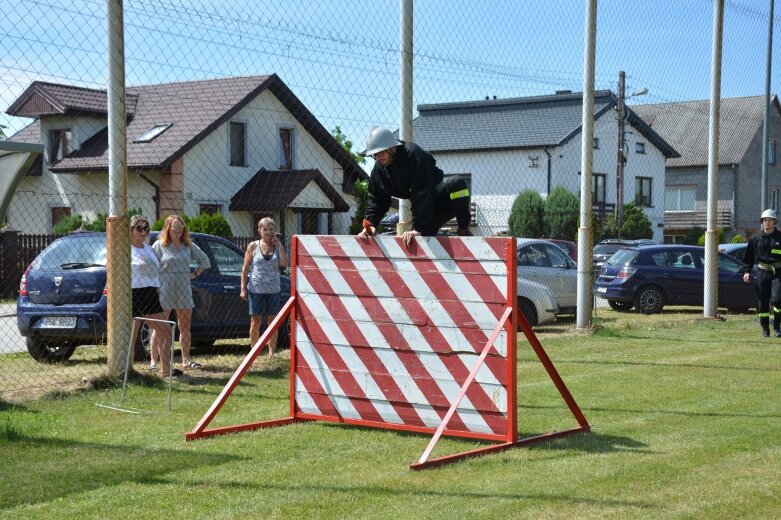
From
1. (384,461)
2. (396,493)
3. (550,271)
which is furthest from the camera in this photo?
(550,271)

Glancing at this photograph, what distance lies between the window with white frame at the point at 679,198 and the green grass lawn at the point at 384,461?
56.2 meters

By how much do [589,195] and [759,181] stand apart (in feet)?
173

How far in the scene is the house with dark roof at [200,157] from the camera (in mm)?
28656

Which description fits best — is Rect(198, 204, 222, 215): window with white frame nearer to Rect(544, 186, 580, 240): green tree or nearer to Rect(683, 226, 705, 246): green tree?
Rect(544, 186, 580, 240): green tree

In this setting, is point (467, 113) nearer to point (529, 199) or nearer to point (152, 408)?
point (529, 199)

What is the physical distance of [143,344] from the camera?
12.9 m

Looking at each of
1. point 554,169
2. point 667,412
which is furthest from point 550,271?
point 554,169

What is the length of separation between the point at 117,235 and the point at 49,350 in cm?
325

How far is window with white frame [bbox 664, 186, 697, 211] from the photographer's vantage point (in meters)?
65.6

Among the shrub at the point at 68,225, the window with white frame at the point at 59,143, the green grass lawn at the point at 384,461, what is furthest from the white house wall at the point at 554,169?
the green grass lawn at the point at 384,461

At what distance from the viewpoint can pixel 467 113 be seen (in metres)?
54.5

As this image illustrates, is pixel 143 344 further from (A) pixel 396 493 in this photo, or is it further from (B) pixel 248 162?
(B) pixel 248 162

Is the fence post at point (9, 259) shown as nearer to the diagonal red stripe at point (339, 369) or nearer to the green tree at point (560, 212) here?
the diagonal red stripe at point (339, 369)

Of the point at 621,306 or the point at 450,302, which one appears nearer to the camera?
the point at 450,302
